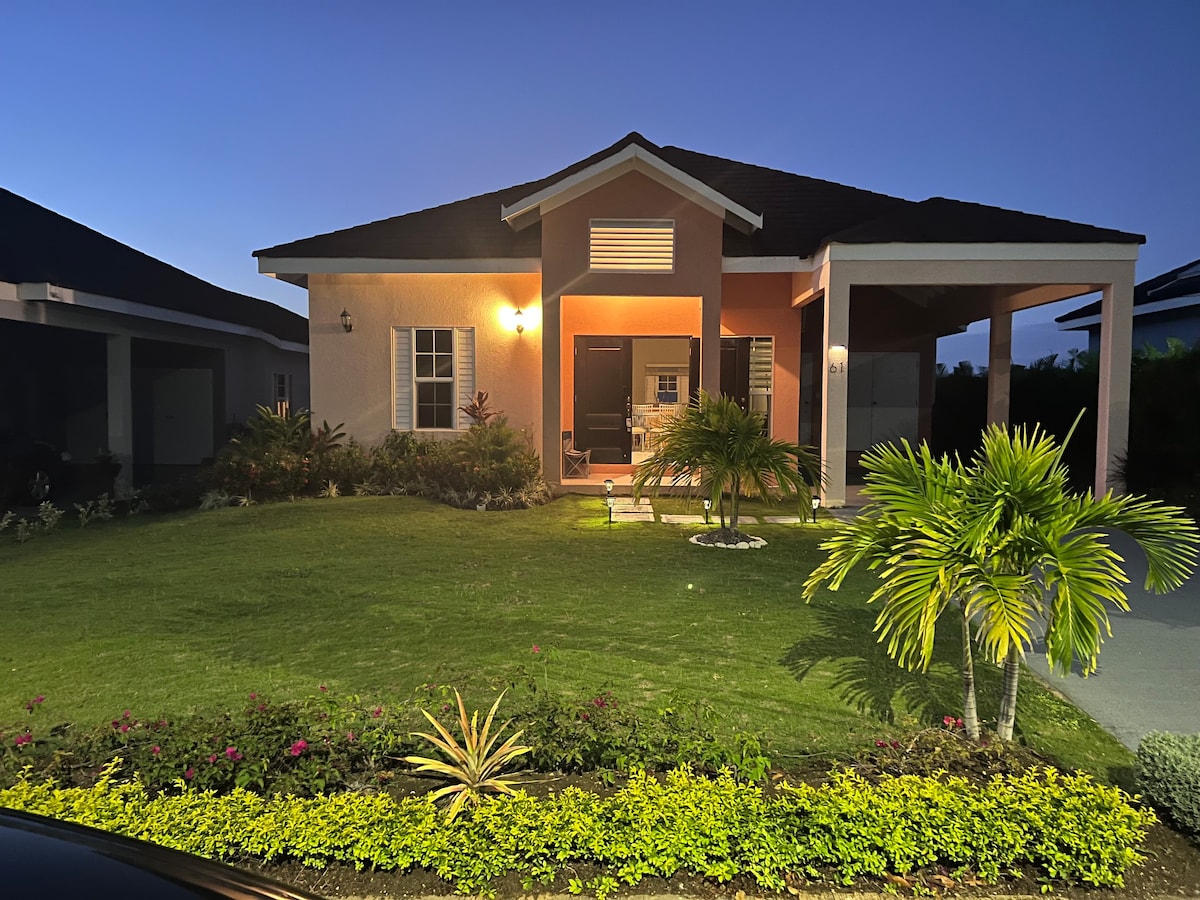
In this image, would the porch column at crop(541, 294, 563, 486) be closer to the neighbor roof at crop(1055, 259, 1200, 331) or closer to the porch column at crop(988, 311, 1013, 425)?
the porch column at crop(988, 311, 1013, 425)

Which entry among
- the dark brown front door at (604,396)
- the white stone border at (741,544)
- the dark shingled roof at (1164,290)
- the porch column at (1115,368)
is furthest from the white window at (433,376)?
the dark shingled roof at (1164,290)

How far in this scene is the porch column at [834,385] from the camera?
35.8 ft

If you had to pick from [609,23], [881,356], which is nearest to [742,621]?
[881,356]

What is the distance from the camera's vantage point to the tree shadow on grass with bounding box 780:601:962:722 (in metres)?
4.50

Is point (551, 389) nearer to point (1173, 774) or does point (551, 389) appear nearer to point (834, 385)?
point (834, 385)

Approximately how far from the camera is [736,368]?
14.0 meters

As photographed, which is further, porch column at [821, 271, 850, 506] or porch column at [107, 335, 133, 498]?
porch column at [107, 335, 133, 498]

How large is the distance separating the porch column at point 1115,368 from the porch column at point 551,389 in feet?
25.3

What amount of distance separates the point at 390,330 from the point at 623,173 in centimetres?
463

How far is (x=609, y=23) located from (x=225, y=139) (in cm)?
2660

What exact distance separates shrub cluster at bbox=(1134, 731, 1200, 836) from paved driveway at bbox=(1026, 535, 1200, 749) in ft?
2.31

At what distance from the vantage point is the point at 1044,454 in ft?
12.3

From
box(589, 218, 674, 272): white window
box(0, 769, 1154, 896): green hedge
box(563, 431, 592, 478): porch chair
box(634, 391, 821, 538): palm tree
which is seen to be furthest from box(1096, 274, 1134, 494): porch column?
box(0, 769, 1154, 896): green hedge

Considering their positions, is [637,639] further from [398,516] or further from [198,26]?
[198,26]
